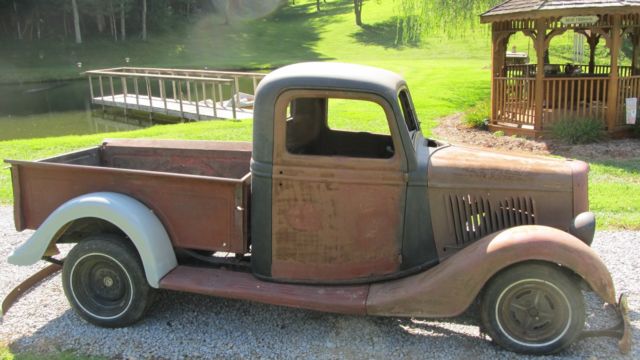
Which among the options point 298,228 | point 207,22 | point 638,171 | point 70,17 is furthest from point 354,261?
point 207,22

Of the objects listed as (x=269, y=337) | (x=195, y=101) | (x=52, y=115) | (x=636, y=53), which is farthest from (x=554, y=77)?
(x=52, y=115)

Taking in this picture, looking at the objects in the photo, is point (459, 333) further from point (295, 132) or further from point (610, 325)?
point (295, 132)

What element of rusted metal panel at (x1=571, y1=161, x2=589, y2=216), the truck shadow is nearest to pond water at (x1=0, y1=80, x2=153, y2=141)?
the truck shadow

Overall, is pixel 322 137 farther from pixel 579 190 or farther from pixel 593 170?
pixel 593 170

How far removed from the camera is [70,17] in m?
52.8

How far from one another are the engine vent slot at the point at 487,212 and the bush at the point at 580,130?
29.5ft

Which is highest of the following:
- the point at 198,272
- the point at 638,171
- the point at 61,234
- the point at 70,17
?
the point at 70,17

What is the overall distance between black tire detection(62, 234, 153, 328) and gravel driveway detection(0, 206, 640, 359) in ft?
0.40

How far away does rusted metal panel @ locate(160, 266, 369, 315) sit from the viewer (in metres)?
4.13

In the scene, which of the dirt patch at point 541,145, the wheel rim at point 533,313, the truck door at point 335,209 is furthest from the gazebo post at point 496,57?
the wheel rim at point 533,313

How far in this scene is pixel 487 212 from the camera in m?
4.28

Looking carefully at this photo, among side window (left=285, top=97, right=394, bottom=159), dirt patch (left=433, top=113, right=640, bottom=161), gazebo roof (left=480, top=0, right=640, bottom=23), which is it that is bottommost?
dirt patch (left=433, top=113, right=640, bottom=161)

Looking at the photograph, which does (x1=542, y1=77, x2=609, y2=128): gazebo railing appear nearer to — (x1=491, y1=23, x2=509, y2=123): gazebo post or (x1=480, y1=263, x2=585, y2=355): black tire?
(x1=491, y1=23, x2=509, y2=123): gazebo post

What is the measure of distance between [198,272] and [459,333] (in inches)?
79.2
